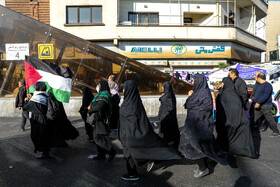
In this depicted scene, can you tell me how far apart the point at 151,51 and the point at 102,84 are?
53.6ft

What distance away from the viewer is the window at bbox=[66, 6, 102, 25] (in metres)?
20.5

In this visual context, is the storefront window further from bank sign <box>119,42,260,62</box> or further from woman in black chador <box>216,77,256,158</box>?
bank sign <box>119,42,260,62</box>

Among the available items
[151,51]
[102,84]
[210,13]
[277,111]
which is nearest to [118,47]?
[151,51]

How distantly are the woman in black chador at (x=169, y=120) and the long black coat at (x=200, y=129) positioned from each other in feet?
6.03

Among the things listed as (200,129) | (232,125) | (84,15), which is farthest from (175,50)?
(200,129)

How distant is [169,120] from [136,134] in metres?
2.35

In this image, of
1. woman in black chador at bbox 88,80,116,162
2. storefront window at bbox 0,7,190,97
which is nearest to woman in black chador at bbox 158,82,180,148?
woman in black chador at bbox 88,80,116,162

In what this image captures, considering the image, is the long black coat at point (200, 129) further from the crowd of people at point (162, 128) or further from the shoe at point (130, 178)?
the shoe at point (130, 178)

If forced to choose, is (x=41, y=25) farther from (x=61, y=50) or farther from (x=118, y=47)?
(x=118, y=47)

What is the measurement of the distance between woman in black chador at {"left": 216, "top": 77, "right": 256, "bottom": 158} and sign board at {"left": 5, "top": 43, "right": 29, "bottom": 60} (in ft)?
25.7

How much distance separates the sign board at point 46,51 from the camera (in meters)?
10.1

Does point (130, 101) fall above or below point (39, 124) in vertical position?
above

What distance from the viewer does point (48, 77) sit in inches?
245

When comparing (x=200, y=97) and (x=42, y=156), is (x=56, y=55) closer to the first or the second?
(x=42, y=156)
